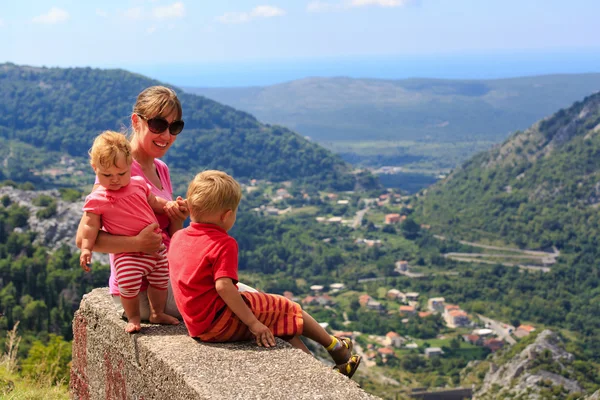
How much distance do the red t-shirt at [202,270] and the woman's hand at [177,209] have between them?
38 centimetres

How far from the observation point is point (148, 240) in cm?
431

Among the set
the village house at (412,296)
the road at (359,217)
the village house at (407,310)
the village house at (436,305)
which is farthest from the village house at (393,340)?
the road at (359,217)

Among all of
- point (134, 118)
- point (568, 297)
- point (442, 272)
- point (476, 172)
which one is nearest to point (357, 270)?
point (442, 272)

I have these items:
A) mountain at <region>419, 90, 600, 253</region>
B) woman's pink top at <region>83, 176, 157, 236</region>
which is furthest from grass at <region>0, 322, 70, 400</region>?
mountain at <region>419, 90, 600, 253</region>

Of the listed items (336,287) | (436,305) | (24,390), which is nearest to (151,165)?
(24,390)

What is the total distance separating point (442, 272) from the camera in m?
74.9

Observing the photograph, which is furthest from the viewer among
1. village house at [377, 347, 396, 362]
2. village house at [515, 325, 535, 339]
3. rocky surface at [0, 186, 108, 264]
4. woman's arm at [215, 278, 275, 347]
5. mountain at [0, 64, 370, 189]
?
mountain at [0, 64, 370, 189]

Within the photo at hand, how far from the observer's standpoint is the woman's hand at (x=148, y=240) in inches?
170

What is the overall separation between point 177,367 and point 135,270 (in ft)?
3.01

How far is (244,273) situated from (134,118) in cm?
7314

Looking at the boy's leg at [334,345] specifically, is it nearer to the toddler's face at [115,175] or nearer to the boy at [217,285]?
the boy at [217,285]

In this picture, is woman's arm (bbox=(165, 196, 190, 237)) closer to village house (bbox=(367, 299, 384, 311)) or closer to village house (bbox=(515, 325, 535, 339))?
village house (bbox=(515, 325, 535, 339))

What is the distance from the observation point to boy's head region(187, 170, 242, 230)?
4.05 m

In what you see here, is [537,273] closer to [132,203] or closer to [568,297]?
[568,297]
